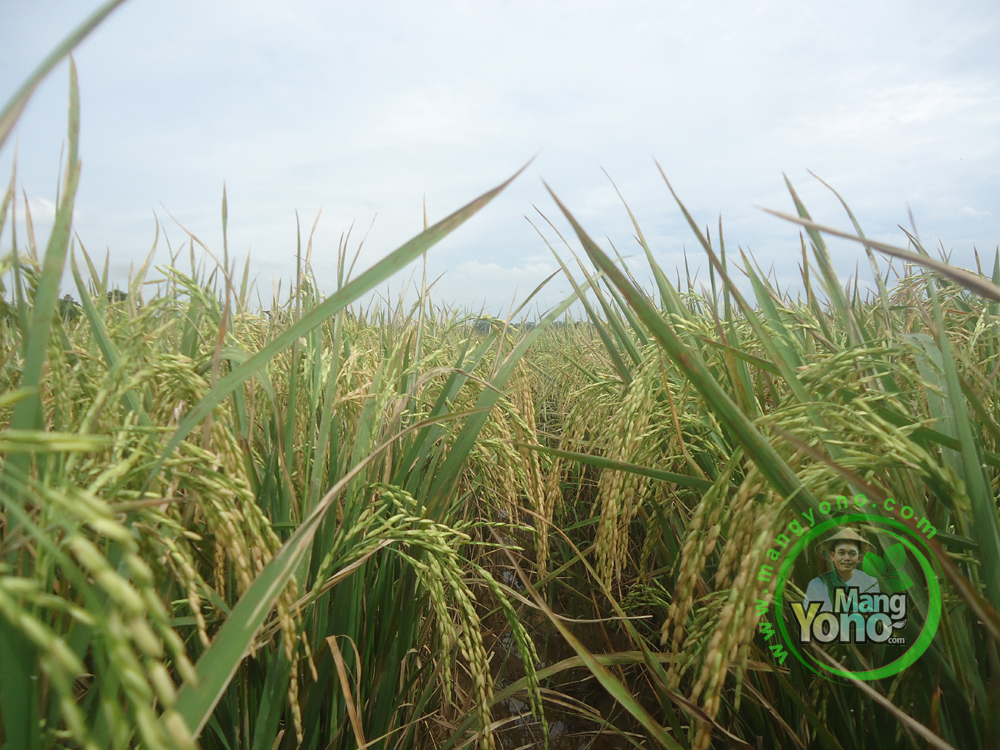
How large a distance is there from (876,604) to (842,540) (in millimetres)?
117

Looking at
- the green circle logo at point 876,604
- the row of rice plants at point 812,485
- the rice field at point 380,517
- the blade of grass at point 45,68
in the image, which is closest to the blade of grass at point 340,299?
the rice field at point 380,517

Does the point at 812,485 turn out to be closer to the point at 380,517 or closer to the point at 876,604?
the point at 876,604

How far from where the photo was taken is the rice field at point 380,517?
57cm

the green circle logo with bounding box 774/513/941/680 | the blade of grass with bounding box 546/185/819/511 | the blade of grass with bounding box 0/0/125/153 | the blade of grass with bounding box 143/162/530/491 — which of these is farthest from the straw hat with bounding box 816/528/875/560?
the blade of grass with bounding box 0/0/125/153

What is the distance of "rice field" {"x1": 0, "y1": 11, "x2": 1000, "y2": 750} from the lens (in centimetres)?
57

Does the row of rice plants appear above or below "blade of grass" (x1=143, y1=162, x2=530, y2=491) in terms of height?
below

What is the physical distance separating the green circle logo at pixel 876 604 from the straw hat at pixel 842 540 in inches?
1.2

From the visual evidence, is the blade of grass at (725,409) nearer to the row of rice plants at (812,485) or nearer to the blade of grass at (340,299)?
the row of rice plants at (812,485)

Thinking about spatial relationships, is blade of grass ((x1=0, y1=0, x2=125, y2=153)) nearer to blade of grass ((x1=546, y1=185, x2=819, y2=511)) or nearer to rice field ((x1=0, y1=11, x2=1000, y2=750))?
rice field ((x1=0, y1=11, x2=1000, y2=750))

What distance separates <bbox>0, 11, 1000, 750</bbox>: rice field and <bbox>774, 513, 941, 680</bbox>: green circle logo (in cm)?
3

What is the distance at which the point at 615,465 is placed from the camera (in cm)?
94

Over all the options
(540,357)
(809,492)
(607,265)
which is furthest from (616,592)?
(540,357)

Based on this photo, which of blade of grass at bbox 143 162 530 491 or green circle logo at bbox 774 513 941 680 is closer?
blade of grass at bbox 143 162 530 491

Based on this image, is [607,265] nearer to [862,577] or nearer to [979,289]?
[979,289]
